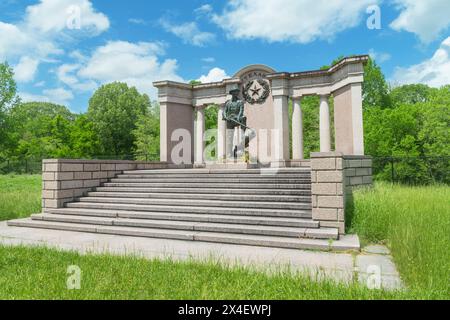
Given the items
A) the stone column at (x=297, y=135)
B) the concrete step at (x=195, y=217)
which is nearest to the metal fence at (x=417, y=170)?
the stone column at (x=297, y=135)

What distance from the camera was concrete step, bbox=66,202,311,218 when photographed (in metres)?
7.38

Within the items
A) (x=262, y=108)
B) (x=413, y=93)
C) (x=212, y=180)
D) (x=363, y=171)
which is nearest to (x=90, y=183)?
(x=212, y=180)

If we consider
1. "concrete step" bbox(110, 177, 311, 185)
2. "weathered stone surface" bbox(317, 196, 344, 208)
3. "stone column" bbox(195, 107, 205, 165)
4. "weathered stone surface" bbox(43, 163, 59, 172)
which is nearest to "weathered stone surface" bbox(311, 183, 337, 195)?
"weathered stone surface" bbox(317, 196, 344, 208)

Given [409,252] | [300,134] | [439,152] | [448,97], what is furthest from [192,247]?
[448,97]

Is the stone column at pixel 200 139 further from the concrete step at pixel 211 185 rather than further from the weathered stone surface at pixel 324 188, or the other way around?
the weathered stone surface at pixel 324 188

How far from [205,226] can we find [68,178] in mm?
5452

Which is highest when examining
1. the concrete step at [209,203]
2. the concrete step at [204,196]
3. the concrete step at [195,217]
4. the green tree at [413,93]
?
the green tree at [413,93]

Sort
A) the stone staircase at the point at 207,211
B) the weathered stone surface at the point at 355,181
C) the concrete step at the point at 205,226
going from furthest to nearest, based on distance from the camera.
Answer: the weathered stone surface at the point at 355,181
the stone staircase at the point at 207,211
the concrete step at the point at 205,226

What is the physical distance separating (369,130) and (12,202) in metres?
26.4

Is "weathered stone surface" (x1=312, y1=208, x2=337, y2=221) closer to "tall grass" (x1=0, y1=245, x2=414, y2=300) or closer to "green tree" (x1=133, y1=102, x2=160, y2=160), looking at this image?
"tall grass" (x1=0, y1=245, x2=414, y2=300)

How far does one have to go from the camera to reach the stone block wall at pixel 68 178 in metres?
9.69

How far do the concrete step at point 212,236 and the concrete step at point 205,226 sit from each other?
0.42 ft

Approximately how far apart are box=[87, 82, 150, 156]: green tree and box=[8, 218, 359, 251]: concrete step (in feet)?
126
